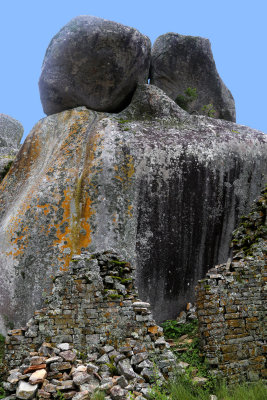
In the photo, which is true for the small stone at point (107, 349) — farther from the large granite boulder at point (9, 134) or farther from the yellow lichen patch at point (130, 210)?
the large granite boulder at point (9, 134)

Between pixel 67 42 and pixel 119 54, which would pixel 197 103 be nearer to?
pixel 119 54

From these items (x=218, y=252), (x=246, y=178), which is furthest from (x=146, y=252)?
(x=246, y=178)

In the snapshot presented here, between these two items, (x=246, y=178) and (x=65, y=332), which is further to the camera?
(x=246, y=178)

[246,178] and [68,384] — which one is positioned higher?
[246,178]

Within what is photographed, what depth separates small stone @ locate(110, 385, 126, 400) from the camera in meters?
4.96

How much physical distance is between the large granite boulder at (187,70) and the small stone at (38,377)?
942 centimetres

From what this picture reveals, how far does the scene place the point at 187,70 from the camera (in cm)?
1257

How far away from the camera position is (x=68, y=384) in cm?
507

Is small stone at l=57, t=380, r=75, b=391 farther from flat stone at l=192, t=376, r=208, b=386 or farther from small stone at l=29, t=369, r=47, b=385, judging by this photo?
flat stone at l=192, t=376, r=208, b=386

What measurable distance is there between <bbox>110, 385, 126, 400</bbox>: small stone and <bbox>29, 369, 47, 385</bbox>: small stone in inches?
33.4

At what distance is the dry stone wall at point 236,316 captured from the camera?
622cm

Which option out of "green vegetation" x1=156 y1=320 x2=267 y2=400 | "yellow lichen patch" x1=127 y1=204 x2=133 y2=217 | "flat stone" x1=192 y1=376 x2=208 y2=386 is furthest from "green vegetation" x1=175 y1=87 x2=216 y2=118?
"flat stone" x1=192 y1=376 x2=208 y2=386

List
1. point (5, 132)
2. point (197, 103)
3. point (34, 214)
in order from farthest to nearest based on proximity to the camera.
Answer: point (5, 132) < point (197, 103) < point (34, 214)

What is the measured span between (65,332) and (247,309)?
285 cm
